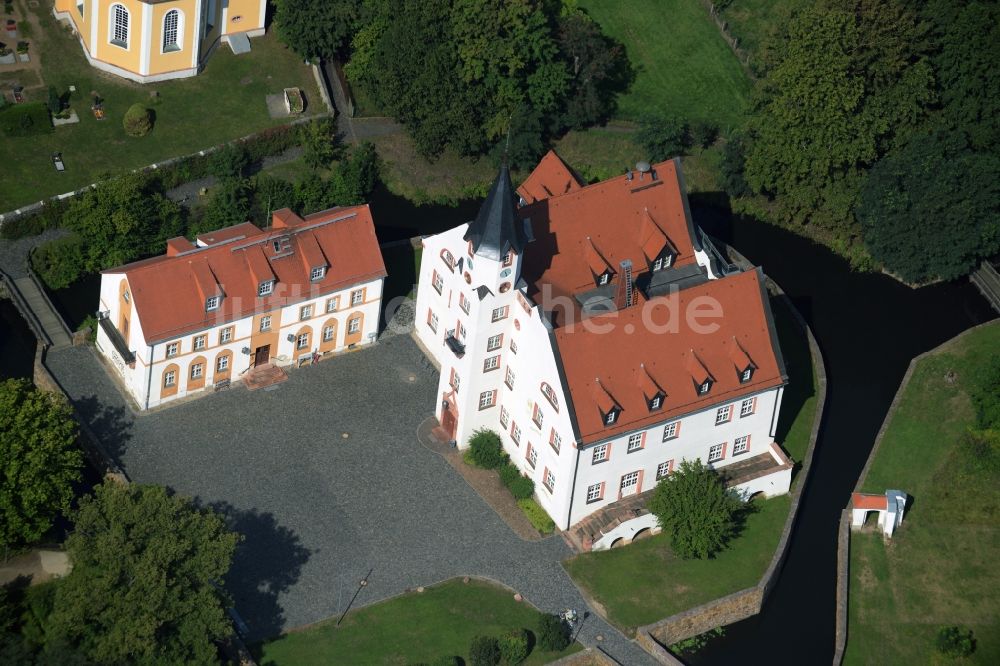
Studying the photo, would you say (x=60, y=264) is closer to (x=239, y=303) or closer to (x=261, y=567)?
(x=239, y=303)

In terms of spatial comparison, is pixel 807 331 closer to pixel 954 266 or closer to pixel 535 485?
pixel 954 266

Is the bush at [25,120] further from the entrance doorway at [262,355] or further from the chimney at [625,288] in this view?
the chimney at [625,288]

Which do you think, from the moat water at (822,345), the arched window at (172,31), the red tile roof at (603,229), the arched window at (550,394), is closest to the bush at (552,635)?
the moat water at (822,345)

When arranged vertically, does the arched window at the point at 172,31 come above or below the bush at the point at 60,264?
above

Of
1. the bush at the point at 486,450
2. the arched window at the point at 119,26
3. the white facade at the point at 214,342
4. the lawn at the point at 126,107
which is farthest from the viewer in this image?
the arched window at the point at 119,26

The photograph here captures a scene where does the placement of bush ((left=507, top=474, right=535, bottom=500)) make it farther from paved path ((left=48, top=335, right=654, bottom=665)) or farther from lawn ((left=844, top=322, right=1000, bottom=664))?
lawn ((left=844, top=322, right=1000, bottom=664))

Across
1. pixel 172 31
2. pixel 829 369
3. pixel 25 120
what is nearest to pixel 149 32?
pixel 172 31

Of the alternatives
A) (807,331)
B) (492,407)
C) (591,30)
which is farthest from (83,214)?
(807,331)

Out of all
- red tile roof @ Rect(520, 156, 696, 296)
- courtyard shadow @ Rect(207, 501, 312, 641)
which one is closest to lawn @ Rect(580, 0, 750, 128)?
red tile roof @ Rect(520, 156, 696, 296)
